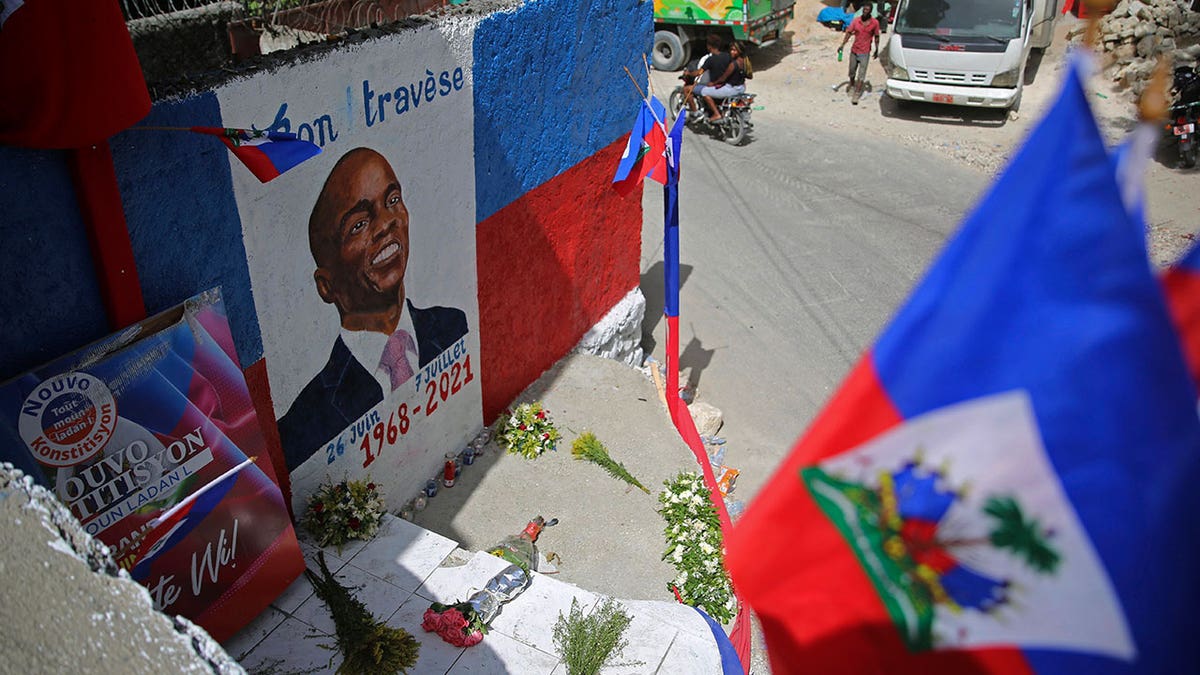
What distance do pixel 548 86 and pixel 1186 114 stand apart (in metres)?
10.2

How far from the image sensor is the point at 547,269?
8.43 meters

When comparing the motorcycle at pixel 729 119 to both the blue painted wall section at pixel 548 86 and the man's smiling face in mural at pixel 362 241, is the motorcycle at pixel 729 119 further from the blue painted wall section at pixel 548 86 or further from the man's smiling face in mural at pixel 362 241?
the man's smiling face in mural at pixel 362 241

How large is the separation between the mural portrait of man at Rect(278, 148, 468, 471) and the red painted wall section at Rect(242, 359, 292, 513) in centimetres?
7

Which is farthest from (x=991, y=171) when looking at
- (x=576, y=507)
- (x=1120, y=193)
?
(x=1120, y=193)

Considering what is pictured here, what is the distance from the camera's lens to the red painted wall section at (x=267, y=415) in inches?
221

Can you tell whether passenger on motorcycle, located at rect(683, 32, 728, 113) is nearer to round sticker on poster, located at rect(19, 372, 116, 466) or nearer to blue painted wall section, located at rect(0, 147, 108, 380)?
blue painted wall section, located at rect(0, 147, 108, 380)

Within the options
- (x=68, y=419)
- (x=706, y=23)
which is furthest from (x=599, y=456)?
(x=706, y=23)

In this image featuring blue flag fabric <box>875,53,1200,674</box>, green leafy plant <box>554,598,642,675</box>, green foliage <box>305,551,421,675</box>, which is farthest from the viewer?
green leafy plant <box>554,598,642,675</box>

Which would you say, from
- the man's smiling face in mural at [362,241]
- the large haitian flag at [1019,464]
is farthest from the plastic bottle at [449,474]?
the large haitian flag at [1019,464]

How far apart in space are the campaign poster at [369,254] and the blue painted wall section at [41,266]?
94 cm

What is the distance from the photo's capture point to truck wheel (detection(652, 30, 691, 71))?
18.0 metres

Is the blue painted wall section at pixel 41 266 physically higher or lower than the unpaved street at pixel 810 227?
higher

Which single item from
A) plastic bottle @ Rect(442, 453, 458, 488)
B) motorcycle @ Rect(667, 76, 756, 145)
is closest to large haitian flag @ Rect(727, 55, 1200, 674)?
plastic bottle @ Rect(442, 453, 458, 488)

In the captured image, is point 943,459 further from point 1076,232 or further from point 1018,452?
point 1076,232
